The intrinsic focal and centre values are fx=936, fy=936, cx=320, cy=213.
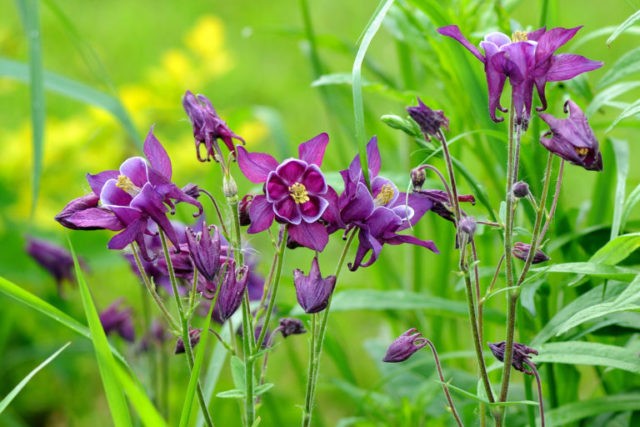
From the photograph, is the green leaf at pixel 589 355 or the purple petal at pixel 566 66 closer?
the purple petal at pixel 566 66

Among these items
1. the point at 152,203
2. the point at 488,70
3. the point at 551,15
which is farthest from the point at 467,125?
the point at 152,203

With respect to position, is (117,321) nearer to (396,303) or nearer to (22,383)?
(396,303)

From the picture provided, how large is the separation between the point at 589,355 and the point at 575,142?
0.31 metres

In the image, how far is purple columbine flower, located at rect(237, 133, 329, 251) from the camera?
3.05 feet

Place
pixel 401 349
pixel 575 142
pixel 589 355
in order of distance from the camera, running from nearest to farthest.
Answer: pixel 575 142 → pixel 401 349 → pixel 589 355

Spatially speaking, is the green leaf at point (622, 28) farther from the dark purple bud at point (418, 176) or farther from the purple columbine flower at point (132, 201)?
the purple columbine flower at point (132, 201)

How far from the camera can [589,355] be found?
3.48ft

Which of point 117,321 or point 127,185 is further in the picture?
point 117,321

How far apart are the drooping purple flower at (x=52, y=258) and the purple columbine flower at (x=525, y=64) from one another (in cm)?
104

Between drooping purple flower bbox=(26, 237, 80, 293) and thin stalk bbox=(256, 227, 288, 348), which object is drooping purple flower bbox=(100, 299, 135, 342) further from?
thin stalk bbox=(256, 227, 288, 348)

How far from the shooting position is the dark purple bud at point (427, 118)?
37.1 inches

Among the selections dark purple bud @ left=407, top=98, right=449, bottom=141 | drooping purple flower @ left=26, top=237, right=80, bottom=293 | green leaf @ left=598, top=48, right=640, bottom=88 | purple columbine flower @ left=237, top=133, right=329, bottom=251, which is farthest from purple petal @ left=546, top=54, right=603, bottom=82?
drooping purple flower @ left=26, top=237, right=80, bottom=293

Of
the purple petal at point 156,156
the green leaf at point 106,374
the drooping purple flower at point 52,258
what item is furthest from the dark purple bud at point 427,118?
the drooping purple flower at point 52,258

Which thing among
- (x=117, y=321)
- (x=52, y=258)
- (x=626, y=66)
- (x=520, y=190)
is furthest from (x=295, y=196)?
(x=52, y=258)
